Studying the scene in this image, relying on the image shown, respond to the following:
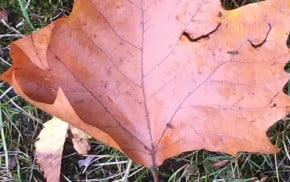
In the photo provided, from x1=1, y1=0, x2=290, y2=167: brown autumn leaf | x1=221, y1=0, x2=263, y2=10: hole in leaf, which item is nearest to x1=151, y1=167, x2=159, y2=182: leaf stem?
x1=1, y1=0, x2=290, y2=167: brown autumn leaf

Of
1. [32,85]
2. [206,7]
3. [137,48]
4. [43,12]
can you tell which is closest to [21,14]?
[43,12]

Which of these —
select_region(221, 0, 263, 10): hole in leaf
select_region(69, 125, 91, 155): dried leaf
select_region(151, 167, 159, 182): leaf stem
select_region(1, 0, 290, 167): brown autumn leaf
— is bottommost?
select_region(151, 167, 159, 182): leaf stem

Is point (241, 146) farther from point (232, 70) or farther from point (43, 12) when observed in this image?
point (43, 12)

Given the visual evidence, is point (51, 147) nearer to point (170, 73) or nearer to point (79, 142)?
point (79, 142)

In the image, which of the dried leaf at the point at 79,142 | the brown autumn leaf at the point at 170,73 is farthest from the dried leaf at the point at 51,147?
the brown autumn leaf at the point at 170,73

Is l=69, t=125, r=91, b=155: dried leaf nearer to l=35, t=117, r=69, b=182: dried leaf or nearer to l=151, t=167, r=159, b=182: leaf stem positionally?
l=35, t=117, r=69, b=182: dried leaf

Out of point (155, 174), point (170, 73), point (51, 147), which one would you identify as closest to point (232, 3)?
point (170, 73)
